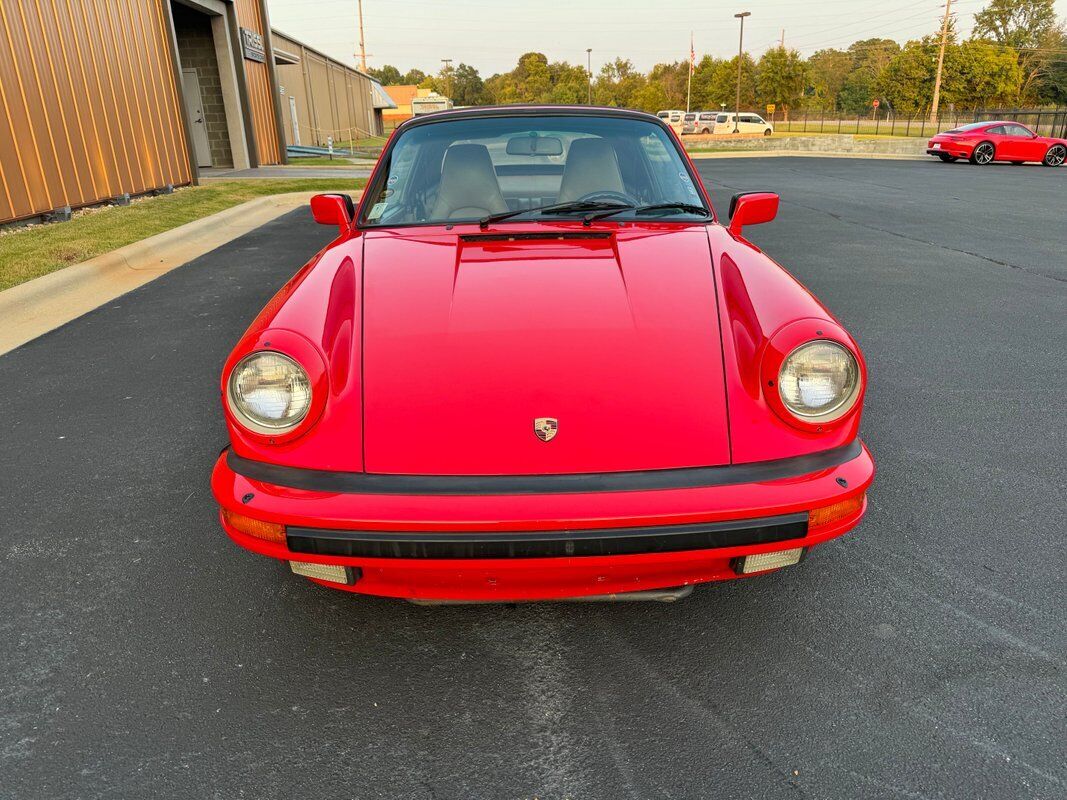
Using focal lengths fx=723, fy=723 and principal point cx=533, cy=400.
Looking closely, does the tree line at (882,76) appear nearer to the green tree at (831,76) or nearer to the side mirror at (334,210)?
the green tree at (831,76)

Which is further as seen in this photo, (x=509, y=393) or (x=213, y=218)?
(x=213, y=218)

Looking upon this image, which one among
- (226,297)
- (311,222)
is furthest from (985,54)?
(226,297)

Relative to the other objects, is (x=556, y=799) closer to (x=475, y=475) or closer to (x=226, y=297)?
(x=475, y=475)

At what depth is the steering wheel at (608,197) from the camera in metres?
2.96

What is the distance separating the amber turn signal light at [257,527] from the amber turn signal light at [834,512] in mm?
1336

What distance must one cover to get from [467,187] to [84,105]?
949 centimetres

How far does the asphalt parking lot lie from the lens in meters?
1.67

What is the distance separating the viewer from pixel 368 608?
2254 millimetres

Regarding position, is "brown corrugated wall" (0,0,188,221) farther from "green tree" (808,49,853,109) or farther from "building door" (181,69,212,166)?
"green tree" (808,49,853,109)

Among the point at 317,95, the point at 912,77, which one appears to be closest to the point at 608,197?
the point at 317,95

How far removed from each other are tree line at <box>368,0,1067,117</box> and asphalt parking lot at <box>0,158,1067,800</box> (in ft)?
131

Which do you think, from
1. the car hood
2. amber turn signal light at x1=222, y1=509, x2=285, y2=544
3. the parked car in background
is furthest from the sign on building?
the parked car in background


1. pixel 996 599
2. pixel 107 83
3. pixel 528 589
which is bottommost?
pixel 996 599

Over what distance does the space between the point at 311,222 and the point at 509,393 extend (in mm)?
9251
